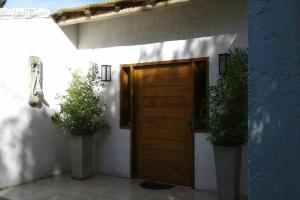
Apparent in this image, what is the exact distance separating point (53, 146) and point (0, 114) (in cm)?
161

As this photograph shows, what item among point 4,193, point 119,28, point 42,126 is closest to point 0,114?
point 42,126

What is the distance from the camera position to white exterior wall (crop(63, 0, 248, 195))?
6422 millimetres

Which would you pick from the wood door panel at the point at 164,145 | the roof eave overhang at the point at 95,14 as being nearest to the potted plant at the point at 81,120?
the wood door panel at the point at 164,145

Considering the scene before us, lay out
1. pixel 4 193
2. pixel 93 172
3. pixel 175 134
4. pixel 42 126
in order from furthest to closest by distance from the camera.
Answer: pixel 93 172
pixel 42 126
pixel 175 134
pixel 4 193

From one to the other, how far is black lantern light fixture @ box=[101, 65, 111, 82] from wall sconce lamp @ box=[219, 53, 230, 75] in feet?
9.19

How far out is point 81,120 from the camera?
293 inches

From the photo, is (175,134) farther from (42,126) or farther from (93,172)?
(42,126)

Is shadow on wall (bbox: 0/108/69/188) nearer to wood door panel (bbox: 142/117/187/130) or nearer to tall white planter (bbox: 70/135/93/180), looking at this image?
tall white planter (bbox: 70/135/93/180)

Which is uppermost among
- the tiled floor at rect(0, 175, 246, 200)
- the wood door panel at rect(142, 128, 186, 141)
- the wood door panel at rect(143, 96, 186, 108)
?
the wood door panel at rect(143, 96, 186, 108)

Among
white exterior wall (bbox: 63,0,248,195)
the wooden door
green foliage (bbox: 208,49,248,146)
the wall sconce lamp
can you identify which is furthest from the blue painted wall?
the wooden door

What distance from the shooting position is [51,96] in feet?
25.6

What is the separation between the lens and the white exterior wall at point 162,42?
6.42 meters

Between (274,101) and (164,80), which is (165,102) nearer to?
(164,80)

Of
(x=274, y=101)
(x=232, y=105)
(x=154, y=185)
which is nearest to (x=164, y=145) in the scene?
(x=154, y=185)
